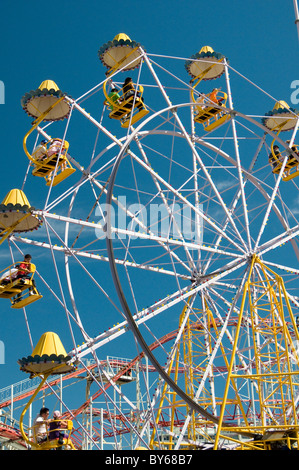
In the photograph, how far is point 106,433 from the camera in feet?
123

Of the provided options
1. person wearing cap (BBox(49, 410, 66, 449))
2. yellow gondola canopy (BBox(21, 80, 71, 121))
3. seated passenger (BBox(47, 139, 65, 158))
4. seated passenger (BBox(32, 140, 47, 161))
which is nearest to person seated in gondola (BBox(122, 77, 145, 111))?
yellow gondola canopy (BBox(21, 80, 71, 121))

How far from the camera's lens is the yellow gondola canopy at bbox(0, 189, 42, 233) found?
56.9 ft

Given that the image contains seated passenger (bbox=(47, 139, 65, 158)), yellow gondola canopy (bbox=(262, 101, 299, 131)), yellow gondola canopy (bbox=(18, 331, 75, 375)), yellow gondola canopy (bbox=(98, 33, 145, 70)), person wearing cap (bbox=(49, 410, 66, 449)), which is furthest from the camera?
yellow gondola canopy (bbox=(262, 101, 299, 131))

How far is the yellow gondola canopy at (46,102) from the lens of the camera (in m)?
19.0

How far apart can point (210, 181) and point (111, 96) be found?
12.2 feet

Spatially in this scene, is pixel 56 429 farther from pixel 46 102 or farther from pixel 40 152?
pixel 46 102

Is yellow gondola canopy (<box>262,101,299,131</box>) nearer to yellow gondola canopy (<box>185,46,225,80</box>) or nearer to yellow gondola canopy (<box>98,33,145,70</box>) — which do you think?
yellow gondola canopy (<box>185,46,225,80</box>)

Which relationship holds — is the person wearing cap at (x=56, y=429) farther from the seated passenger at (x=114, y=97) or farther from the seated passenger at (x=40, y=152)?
the seated passenger at (x=114, y=97)

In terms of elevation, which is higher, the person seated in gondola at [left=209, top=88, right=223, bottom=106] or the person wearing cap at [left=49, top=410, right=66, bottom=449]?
the person seated in gondola at [left=209, top=88, right=223, bottom=106]

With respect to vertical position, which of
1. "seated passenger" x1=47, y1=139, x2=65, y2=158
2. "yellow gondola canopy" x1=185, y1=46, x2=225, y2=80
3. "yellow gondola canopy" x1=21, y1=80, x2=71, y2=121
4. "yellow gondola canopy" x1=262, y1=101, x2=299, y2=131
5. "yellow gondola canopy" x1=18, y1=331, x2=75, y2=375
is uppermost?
"yellow gondola canopy" x1=185, y1=46, x2=225, y2=80

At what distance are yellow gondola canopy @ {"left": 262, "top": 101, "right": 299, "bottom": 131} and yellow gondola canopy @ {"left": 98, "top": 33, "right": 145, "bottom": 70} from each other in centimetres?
497

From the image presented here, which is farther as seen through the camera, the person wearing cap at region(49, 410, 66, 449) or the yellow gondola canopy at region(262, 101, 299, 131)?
the yellow gondola canopy at region(262, 101, 299, 131)

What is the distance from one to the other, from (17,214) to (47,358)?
162 inches

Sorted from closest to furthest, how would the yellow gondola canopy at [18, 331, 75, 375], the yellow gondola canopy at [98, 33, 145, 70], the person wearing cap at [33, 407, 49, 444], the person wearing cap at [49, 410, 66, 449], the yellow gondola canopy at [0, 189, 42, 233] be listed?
1. the person wearing cap at [49, 410, 66, 449]
2. the person wearing cap at [33, 407, 49, 444]
3. the yellow gondola canopy at [18, 331, 75, 375]
4. the yellow gondola canopy at [0, 189, 42, 233]
5. the yellow gondola canopy at [98, 33, 145, 70]
